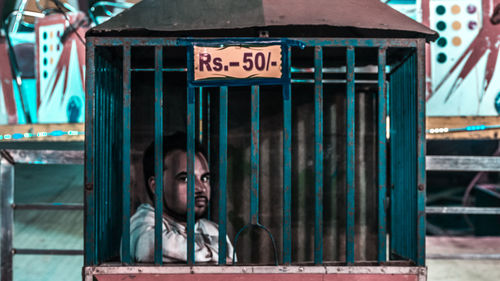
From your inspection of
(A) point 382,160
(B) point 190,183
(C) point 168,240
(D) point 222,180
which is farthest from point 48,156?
(A) point 382,160

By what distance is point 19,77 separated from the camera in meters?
4.70

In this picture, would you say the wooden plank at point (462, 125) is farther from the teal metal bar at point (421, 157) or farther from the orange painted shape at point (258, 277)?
the orange painted shape at point (258, 277)

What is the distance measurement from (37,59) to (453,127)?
16.1ft

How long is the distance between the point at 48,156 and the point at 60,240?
2383 mm

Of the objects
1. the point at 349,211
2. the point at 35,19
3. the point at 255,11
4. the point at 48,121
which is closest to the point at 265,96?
the point at 255,11

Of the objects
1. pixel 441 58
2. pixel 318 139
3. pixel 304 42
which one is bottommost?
pixel 318 139

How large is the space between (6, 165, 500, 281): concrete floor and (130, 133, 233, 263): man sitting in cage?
1996 mm

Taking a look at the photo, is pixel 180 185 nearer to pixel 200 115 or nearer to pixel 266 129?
pixel 200 115

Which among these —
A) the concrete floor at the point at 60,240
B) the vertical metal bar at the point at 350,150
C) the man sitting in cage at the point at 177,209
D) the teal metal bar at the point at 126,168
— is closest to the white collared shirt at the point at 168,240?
the man sitting in cage at the point at 177,209

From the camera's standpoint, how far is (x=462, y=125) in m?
4.40

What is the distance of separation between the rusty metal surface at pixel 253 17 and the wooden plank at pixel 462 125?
265cm

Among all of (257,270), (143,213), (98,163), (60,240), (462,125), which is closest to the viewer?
(257,270)

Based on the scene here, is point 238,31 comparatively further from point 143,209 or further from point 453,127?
point 453,127

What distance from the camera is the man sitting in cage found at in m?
2.16
